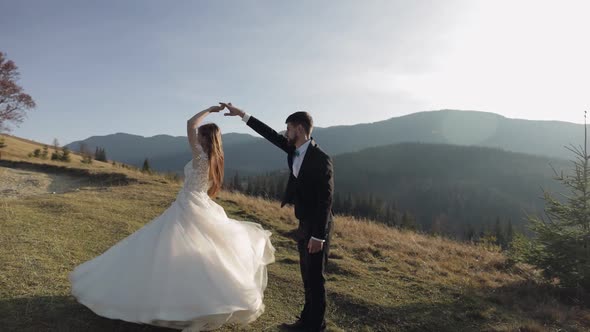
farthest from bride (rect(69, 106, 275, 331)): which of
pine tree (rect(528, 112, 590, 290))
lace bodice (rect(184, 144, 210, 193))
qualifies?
pine tree (rect(528, 112, 590, 290))

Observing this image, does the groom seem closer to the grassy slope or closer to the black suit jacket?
the black suit jacket

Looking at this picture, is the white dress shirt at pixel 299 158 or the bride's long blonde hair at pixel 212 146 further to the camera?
the bride's long blonde hair at pixel 212 146

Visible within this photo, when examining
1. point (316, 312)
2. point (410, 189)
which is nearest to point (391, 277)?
point (316, 312)

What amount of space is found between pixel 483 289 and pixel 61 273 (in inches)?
330

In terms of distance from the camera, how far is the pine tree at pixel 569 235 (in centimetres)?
802

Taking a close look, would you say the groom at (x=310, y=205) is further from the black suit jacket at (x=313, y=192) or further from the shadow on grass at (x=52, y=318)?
the shadow on grass at (x=52, y=318)

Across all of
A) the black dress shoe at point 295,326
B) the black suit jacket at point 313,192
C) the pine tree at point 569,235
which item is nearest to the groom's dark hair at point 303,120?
the black suit jacket at point 313,192

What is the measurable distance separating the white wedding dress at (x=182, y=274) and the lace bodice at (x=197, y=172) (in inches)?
0.5

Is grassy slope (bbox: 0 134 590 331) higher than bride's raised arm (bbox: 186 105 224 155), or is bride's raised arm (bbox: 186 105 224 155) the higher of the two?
bride's raised arm (bbox: 186 105 224 155)

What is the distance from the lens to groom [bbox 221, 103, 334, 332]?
4461mm

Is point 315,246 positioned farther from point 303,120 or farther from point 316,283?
point 303,120

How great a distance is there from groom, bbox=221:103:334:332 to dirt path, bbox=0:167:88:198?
47.6 ft

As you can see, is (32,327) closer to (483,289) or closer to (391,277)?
(391,277)

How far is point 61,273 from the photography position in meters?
5.76
